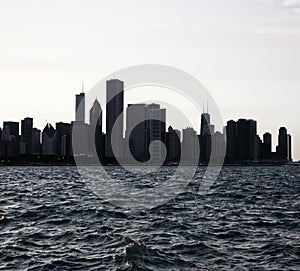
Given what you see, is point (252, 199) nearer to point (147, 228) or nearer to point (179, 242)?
point (147, 228)

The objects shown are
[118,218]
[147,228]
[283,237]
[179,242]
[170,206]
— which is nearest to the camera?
[179,242]

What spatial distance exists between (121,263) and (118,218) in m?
14.5

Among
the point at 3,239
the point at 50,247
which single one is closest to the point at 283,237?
the point at 50,247

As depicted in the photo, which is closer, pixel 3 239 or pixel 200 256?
pixel 200 256

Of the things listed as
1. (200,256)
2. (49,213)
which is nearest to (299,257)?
(200,256)

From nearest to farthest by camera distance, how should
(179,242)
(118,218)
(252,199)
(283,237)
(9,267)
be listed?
(9,267), (179,242), (283,237), (118,218), (252,199)

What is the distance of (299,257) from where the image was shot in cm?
2630

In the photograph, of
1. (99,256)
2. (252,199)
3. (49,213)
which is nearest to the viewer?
(99,256)

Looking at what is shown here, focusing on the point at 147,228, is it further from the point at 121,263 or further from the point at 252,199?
the point at 252,199

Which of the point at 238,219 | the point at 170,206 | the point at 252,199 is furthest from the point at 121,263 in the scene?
the point at 252,199

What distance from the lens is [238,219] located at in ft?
130

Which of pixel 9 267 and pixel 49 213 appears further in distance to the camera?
pixel 49 213

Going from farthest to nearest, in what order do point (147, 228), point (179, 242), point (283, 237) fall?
point (147, 228), point (283, 237), point (179, 242)

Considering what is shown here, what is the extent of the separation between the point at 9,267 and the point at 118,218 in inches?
642
